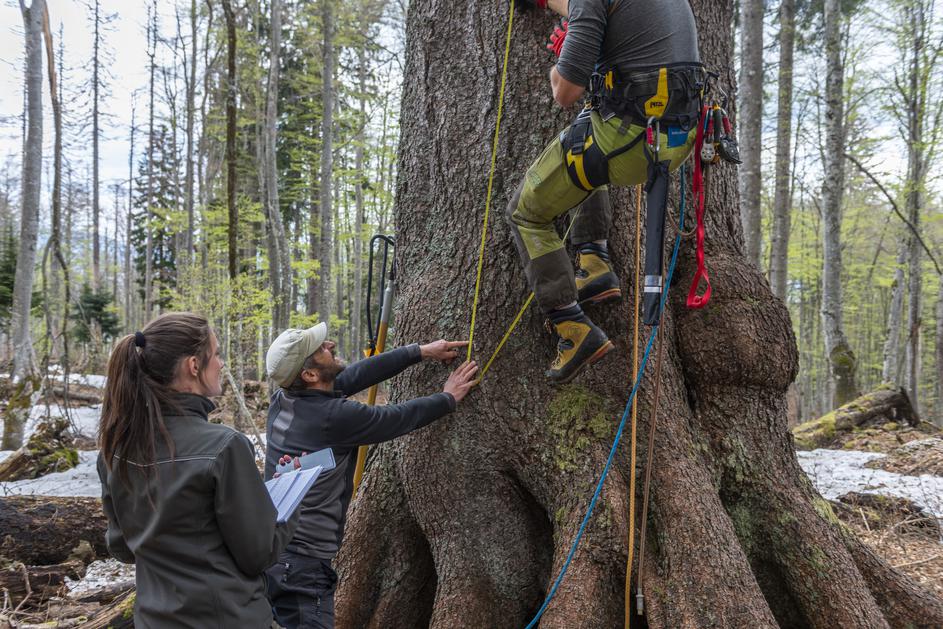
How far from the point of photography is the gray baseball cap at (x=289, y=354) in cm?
270

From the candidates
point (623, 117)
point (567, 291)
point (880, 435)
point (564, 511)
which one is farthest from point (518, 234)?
point (880, 435)

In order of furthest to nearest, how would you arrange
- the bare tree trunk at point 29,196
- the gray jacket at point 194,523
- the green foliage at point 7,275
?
the green foliage at point 7,275
the bare tree trunk at point 29,196
the gray jacket at point 194,523

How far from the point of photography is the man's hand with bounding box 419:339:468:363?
10.1ft

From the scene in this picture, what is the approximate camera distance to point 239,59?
59.3ft

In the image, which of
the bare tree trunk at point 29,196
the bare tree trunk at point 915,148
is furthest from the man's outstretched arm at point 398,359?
the bare tree trunk at point 915,148

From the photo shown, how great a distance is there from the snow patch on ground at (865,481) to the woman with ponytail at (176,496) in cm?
576

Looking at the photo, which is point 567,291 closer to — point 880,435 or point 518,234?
point 518,234

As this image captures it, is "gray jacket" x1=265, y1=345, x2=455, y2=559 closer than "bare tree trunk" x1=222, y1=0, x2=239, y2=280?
Yes

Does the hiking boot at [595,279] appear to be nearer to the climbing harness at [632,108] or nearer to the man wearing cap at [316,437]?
the climbing harness at [632,108]

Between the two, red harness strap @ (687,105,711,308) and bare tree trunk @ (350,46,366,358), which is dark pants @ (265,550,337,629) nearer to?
red harness strap @ (687,105,711,308)

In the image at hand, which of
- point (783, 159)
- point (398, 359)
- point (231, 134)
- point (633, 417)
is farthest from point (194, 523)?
point (783, 159)

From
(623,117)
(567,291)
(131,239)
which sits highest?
(131,239)

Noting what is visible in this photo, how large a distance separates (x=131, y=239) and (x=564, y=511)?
35287mm

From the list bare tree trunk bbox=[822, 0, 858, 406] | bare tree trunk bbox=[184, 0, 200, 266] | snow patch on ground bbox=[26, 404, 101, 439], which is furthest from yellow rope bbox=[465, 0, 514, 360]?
Result: bare tree trunk bbox=[184, 0, 200, 266]
